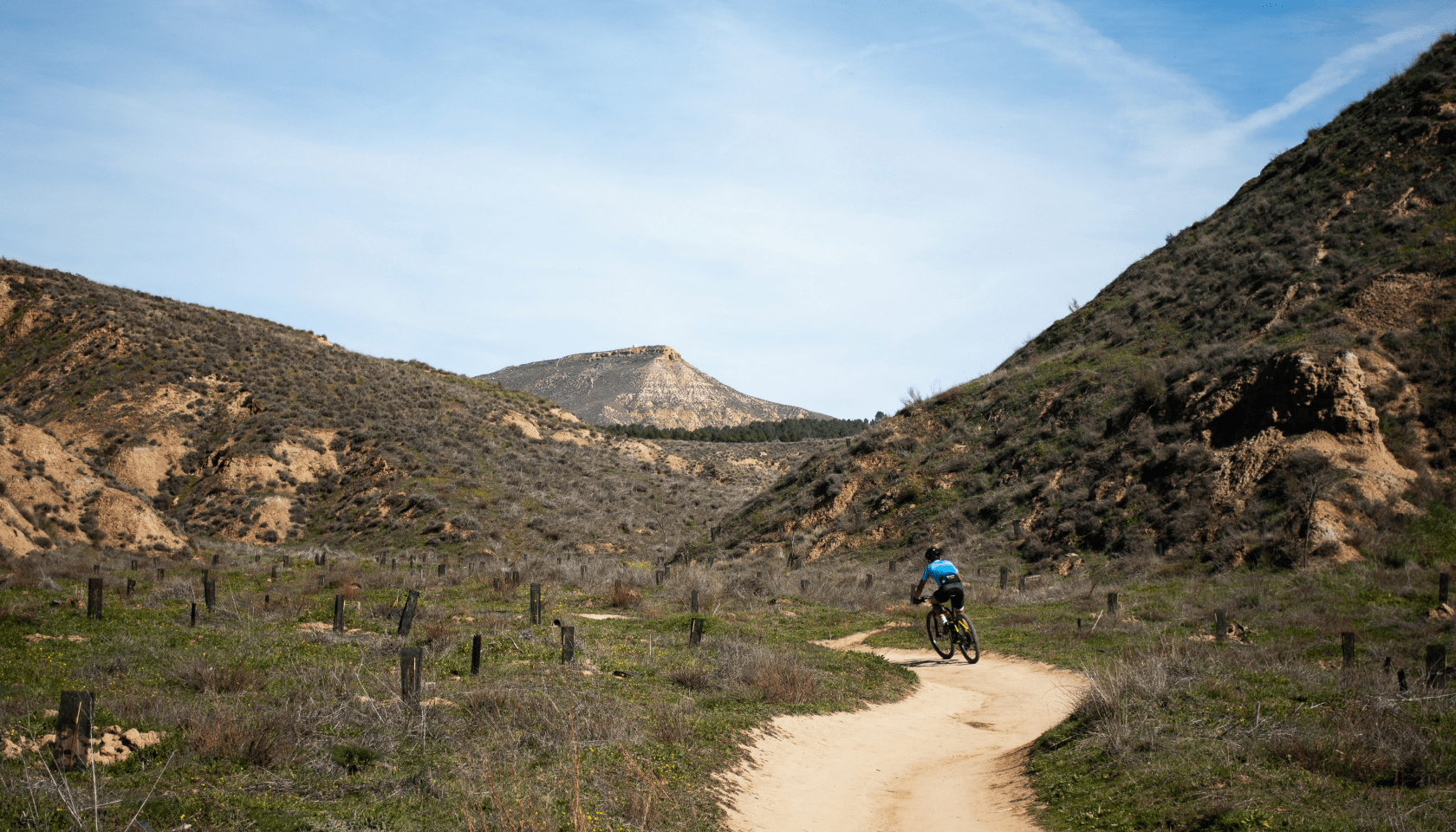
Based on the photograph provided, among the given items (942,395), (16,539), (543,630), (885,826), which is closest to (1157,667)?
(885,826)

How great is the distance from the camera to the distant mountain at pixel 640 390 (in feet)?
350

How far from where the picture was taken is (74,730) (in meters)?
5.65

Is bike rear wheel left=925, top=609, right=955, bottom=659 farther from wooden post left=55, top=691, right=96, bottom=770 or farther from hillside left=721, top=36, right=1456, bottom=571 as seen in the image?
wooden post left=55, top=691, right=96, bottom=770

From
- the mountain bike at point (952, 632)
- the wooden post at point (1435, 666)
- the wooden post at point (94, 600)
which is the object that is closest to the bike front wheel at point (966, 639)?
the mountain bike at point (952, 632)

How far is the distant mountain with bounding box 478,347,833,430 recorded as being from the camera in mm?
106688

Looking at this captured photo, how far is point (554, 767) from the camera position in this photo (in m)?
6.55

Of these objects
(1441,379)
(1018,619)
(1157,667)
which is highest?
(1441,379)

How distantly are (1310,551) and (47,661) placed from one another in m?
24.3

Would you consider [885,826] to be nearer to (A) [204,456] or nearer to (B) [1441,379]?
(B) [1441,379]

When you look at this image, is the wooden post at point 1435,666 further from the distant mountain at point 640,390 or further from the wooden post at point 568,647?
the distant mountain at point 640,390

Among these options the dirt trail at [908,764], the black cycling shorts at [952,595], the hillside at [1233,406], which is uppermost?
the hillside at [1233,406]

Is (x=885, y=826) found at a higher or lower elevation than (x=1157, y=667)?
lower

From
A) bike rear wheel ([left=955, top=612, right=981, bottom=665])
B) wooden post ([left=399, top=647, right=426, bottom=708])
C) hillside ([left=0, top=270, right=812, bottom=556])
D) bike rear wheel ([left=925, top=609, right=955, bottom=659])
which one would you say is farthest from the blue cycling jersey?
hillside ([left=0, top=270, right=812, bottom=556])

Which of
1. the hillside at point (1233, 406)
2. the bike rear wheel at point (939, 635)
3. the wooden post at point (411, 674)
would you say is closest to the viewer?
the wooden post at point (411, 674)
